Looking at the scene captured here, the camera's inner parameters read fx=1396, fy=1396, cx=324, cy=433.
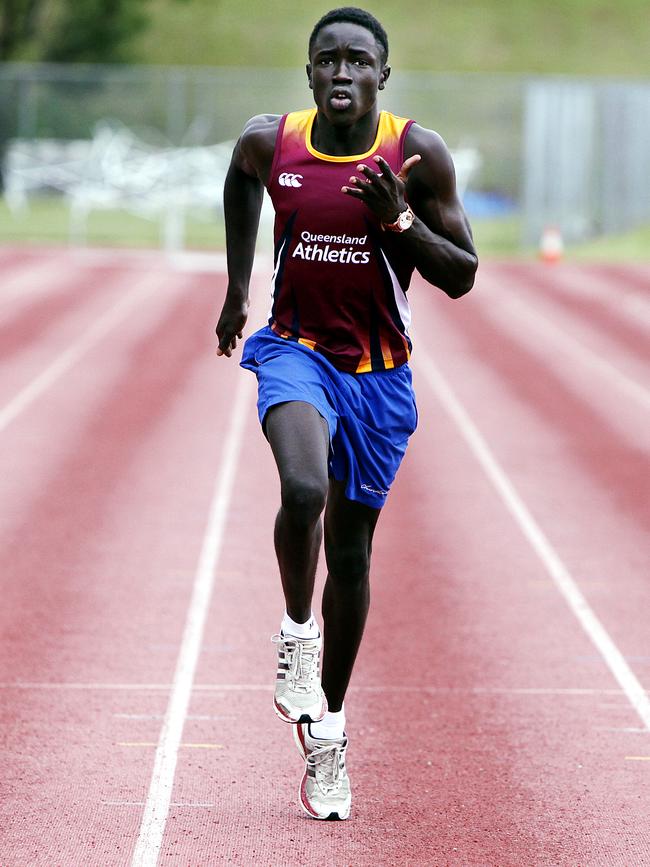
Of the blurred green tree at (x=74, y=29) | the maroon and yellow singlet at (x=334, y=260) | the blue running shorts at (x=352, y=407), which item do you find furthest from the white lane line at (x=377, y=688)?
the blurred green tree at (x=74, y=29)

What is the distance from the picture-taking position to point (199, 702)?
185 inches

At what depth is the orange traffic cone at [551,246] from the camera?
25.3 meters

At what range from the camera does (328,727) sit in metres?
3.58

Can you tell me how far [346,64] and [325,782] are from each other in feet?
5.88

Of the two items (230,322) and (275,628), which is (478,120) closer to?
(275,628)

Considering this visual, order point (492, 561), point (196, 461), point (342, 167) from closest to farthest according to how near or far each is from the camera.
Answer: point (342, 167), point (492, 561), point (196, 461)

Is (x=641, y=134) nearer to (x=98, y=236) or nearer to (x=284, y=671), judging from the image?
(x=98, y=236)

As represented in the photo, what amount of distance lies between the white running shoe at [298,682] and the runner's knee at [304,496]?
0.39m

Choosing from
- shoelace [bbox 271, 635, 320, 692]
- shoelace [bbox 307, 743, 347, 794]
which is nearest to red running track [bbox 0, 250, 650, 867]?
shoelace [bbox 307, 743, 347, 794]

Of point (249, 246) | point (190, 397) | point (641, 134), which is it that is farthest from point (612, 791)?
point (641, 134)

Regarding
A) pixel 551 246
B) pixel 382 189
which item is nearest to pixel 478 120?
pixel 551 246

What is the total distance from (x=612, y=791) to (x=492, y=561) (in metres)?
3.15

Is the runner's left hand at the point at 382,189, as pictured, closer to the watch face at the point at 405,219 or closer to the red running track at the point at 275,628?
the watch face at the point at 405,219

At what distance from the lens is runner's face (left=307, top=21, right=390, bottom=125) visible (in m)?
3.38
